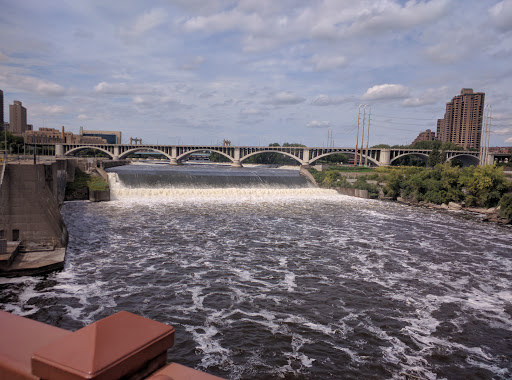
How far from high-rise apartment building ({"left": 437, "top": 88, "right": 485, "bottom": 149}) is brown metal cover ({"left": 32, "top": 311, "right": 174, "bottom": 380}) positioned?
14919 centimetres

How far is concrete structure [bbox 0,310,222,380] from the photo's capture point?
1.67 metres

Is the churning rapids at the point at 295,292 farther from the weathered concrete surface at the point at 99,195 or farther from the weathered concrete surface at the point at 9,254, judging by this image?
the weathered concrete surface at the point at 99,195

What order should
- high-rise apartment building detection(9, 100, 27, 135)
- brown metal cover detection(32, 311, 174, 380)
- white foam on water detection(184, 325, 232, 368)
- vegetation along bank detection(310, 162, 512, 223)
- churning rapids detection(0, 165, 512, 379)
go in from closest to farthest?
brown metal cover detection(32, 311, 174, 380) → white foam on water detection(184, 325, 232, 368) → churning rapids detection(0, 165, 512, 379) → vegetation along bank detection(310, 162, 512, 223) → high-rise apartment building detection(9, 100, 27, 135)

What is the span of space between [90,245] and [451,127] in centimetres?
15503

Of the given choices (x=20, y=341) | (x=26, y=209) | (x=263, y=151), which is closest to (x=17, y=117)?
(x=263, y=151)

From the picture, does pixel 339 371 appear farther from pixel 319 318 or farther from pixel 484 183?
pixel 484 183

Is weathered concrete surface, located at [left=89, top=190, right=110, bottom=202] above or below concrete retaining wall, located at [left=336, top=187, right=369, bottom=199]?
below

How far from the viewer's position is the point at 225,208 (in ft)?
97.5

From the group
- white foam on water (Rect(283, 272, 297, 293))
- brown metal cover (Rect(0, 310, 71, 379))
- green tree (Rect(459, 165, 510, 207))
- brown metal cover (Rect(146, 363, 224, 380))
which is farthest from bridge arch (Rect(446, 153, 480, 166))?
brown metal cover (Rect(0, 310, 71, 379))

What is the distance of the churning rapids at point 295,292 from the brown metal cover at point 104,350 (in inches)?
259

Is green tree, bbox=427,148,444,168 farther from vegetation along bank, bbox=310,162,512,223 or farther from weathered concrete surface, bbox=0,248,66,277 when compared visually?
weathered concrete surface, bbox=0,248,66,277

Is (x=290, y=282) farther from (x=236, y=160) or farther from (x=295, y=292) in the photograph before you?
(x=236, y=160)

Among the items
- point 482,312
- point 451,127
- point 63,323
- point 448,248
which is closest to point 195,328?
point 63,323

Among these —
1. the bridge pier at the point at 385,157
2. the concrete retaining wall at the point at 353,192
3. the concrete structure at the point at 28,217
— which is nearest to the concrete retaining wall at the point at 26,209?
the concrete structure at the point at 28,217
